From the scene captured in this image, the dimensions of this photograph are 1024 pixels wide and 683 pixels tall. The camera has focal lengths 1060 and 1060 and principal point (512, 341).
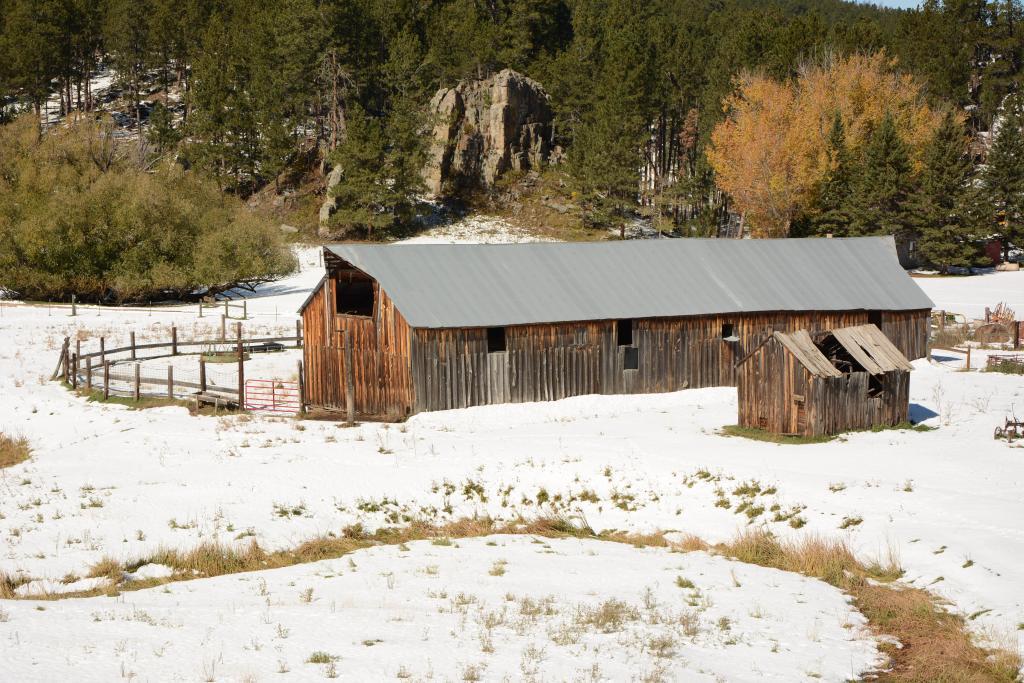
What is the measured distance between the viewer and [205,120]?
283 ft

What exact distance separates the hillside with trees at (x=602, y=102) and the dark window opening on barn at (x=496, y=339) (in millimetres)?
41671

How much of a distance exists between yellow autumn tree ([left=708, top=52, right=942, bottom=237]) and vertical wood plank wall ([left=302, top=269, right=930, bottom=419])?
34.8 meters

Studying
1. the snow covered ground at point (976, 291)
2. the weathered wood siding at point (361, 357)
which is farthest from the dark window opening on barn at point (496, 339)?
the snow covered ground at point (976, 291)

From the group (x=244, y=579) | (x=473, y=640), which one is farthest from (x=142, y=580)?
(x=473, y=640)

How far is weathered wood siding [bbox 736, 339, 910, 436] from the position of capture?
28.2 meters

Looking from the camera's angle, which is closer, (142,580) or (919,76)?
(142,580)

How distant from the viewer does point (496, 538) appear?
2070cm

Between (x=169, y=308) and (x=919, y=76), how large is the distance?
218 feet

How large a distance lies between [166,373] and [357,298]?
769 cm

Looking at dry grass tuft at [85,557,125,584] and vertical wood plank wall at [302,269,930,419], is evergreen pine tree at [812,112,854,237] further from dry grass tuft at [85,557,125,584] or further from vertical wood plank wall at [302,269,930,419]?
dry grass tuft at [85,557,125,584]

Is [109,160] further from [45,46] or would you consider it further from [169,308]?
[45,46]

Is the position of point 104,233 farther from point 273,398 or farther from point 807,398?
point 807,398

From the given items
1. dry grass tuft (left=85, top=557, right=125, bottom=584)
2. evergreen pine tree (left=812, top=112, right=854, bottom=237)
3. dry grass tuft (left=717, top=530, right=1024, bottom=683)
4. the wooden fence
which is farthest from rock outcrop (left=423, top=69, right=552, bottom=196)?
dry grass tuft (left=85, top=557, right=125, bottom=584)

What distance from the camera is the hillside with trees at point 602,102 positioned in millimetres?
71000
